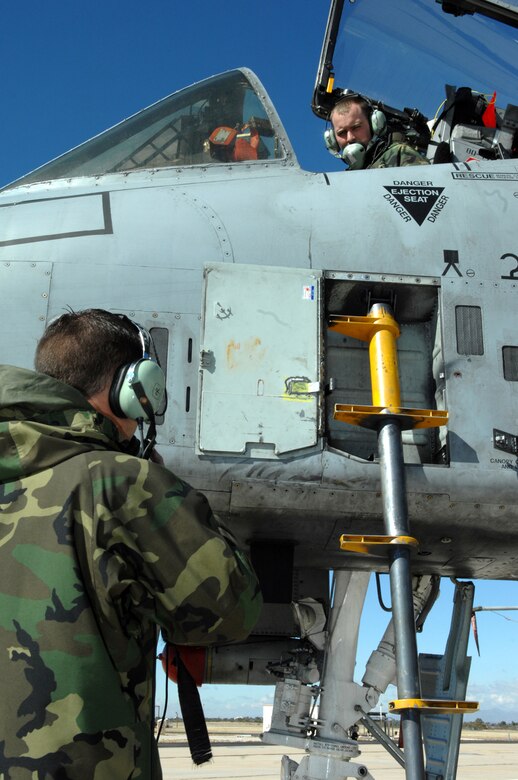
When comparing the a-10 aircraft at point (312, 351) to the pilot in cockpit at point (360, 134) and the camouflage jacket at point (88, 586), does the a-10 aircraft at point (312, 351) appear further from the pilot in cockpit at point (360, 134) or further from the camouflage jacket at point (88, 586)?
the camouflage jacket at point (88, 586)

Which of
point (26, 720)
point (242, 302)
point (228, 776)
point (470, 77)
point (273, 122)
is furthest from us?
point (228, 776)

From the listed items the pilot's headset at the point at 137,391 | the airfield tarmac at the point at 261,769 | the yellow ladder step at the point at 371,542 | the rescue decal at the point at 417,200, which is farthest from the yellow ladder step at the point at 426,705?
the airfield tarmac at the point at 261,769

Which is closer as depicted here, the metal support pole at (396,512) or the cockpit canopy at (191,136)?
the metal support pole at (396,512)

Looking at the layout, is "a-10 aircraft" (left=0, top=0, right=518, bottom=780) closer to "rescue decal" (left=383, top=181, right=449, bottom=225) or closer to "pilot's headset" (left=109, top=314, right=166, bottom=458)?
"rescue decal" (left=383, top=181, right=449, bottom=225)

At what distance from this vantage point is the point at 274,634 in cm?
464

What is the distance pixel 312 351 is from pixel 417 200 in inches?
49.1

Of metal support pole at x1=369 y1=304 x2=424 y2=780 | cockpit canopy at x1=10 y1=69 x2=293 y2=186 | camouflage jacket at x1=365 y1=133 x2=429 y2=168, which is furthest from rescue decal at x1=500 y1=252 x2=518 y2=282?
cockpit canopy at x1=10 y1=69 x2=293 y2=186

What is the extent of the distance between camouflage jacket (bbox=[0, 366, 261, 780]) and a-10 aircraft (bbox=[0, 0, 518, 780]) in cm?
199

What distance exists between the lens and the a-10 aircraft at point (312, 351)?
4.01 m

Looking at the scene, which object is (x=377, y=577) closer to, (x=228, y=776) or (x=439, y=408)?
(x=439, y=408)

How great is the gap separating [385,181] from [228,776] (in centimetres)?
1369

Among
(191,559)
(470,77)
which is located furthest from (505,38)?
(191,559)

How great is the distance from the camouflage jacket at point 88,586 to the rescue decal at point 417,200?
3231mm

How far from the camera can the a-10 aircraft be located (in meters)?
4.01
